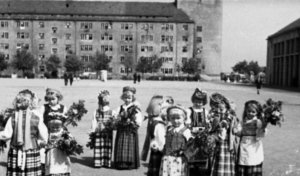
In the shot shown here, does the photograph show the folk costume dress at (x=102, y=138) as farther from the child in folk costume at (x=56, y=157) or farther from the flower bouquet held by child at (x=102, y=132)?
the child in folk costume at (x=56, y=157)

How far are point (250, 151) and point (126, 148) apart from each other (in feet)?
9.44

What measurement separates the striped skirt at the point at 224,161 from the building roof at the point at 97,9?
99.2 meters

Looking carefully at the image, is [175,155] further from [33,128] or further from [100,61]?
[100,61]

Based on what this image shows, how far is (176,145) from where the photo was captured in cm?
581

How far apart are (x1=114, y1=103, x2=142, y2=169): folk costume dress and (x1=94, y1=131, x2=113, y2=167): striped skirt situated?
23cm

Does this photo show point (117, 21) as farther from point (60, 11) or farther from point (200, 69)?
point (200, 69)

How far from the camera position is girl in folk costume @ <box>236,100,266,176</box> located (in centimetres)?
655

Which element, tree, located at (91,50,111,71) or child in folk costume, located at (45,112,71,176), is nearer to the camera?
child in folk costume, located at (45,112,71,176)

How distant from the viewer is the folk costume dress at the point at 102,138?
8.78 metres

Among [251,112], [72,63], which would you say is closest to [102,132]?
[251,112]

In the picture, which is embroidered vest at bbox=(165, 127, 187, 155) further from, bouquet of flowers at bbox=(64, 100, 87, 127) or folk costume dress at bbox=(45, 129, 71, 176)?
bouquet of flowers at bbox=(64, 100, 87, 127)

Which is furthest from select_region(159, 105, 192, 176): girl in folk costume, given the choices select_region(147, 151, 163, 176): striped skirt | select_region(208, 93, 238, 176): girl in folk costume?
select_region(208, 93, 238, 176): girl in folk costume

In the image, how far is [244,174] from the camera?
667 cm

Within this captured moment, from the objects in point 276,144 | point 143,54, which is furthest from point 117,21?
point 276,144
